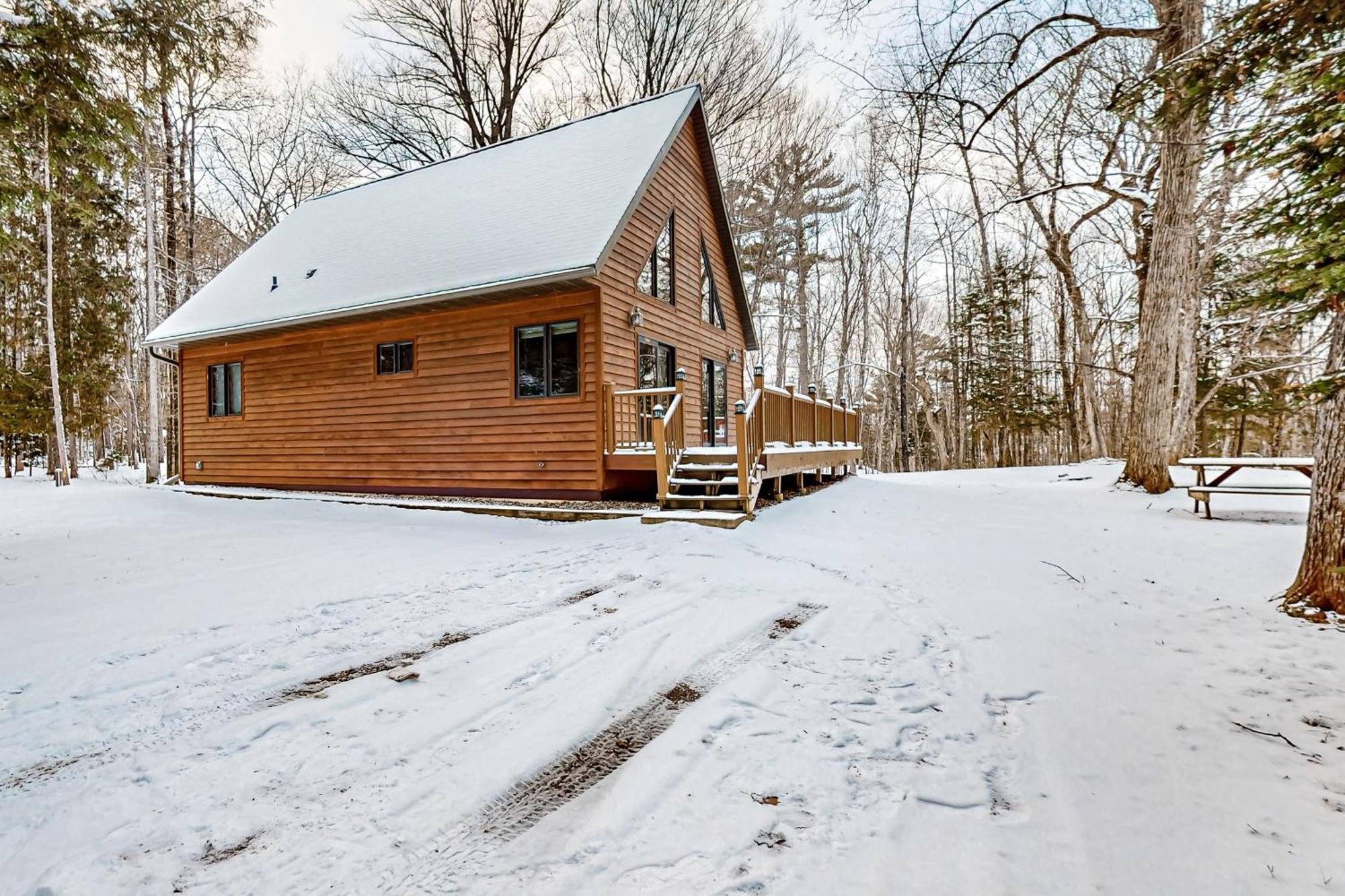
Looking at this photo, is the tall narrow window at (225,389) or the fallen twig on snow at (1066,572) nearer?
the fallen twig on snow at (1066,572)

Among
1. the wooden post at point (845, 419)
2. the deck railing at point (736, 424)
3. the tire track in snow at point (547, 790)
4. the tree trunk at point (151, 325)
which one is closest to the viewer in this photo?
the tire track in snow at point (547, 790)

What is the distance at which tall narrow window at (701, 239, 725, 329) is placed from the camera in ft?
38.2

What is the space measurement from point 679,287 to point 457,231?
3942 mm

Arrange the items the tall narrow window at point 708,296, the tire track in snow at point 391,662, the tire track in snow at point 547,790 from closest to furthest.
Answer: the tire track in snow at point 547,790 < the tire track in snow at point 391,662 < the tall narrow window at point 708,296

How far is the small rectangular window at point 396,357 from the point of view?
9.46m

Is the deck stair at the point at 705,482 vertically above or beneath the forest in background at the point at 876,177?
beneath

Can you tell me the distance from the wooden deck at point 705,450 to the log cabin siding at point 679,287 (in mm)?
674

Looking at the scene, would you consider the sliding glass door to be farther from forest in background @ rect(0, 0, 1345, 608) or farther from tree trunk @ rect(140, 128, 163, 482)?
tree trunk @ rect(140, 128, 163, 482)

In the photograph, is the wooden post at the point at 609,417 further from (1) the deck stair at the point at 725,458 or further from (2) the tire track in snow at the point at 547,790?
(2) the tire track in snow at the point at 547,790

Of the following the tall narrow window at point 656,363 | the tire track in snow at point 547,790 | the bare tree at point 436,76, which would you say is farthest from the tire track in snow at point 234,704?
the bare tree at point 436,76

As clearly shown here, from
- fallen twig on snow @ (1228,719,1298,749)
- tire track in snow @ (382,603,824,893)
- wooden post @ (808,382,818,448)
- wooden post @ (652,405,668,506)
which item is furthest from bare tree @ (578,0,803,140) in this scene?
fallen twig on snow @ (1228,719,1298,749)

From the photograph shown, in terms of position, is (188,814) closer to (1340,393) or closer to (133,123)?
(1340,393)

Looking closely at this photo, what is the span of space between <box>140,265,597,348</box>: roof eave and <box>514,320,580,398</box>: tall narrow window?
2.45 feet

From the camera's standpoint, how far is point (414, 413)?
9.48 metres
